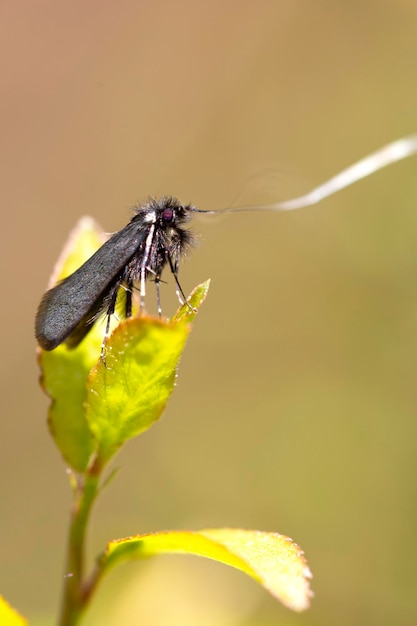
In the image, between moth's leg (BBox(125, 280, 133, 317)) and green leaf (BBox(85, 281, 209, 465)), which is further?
moth's leg (BBox(125, 280, 133, 317))

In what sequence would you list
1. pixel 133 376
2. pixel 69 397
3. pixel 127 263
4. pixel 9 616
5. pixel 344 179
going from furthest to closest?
pixel 344 179
pixel 127 263
pixel 69 397
pixel 133 376
pixel 9 616

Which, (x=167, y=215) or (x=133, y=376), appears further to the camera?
(x=167, y=215)

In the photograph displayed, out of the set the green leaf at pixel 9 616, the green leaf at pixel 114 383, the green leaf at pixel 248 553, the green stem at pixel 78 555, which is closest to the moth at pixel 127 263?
the green leaf at pixel 114 383

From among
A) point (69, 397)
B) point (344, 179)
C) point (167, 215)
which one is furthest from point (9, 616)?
point (344, 179)

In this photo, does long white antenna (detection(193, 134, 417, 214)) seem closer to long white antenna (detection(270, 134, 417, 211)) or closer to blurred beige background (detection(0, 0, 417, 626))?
long white antenna (detection(270, 134, 417, 211))

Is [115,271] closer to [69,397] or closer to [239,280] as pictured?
[69,397]

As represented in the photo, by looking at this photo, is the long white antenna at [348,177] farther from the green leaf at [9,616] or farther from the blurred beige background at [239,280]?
the green leaf at [9,616]

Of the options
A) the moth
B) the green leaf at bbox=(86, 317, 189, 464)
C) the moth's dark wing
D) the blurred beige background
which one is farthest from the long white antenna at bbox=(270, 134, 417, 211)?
the green leaf at bbox=(86, 317, 189, 464)
